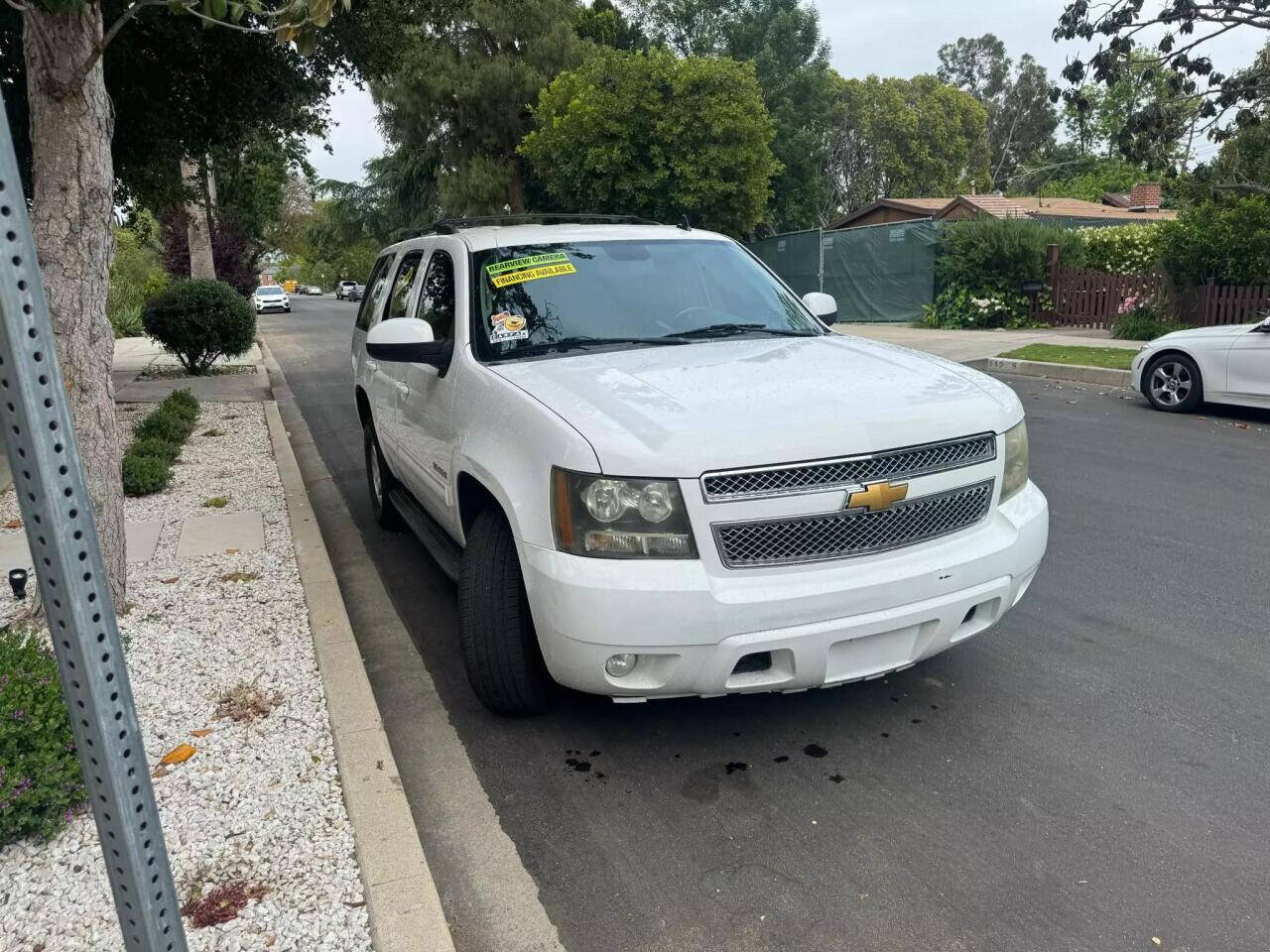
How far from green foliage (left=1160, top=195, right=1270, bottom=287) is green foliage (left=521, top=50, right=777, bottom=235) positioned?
12309 mm

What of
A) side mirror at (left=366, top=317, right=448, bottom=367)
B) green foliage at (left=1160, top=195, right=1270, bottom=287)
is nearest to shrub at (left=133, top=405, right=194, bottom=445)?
side mirror at (left=366, top=317, right=448, bottom=367)

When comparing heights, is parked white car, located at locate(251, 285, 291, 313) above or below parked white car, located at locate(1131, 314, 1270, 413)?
above

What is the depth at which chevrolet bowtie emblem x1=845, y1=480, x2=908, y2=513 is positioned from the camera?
3188 millimetres

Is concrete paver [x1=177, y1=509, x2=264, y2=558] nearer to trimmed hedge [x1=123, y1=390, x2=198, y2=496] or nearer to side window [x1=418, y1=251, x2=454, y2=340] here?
trimmed hedge [x1=123, y1=390, x2=198, y2=496]

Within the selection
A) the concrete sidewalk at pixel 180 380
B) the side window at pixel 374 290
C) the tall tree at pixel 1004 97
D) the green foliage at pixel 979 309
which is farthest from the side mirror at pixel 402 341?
the tall tree at pixel 1004 97

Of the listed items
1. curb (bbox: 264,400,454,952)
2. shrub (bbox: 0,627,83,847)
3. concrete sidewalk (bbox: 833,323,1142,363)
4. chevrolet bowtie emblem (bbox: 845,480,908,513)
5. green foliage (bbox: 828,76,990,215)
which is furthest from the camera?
green foliage (bbox: 828,76,990,215)

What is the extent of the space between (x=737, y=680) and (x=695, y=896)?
664 millimetres

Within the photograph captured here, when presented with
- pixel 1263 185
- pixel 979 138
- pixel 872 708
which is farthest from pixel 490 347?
pixel 979 138

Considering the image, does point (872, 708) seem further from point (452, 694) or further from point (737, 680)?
point (452, 694)

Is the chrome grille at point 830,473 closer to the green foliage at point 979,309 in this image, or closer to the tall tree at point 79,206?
the tall tree at point 79,206

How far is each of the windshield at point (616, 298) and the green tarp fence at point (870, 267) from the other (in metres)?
18.6

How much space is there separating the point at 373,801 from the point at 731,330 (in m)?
2.53

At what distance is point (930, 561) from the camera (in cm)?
333

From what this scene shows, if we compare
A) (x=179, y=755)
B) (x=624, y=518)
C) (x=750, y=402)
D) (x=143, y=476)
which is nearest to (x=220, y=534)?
(x=143, y=476)
